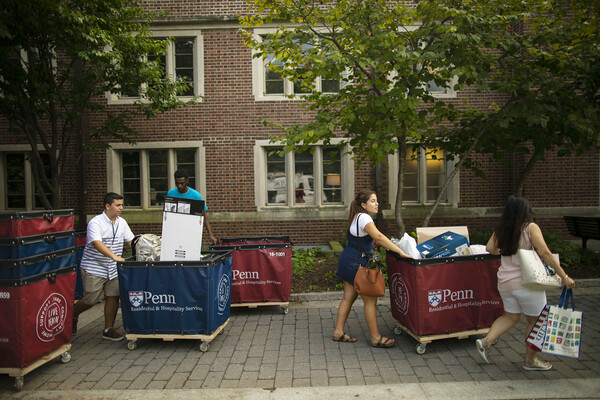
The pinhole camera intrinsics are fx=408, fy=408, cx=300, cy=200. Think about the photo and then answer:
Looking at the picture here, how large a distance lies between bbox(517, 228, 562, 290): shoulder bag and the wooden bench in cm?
589

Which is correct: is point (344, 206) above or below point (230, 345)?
above

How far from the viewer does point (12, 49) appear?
708 cm

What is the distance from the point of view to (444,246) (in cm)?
467

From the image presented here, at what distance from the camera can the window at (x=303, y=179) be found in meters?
11.4

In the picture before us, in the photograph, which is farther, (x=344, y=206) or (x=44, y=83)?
(x=344, y=206)

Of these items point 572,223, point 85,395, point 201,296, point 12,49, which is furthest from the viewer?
point 572,223

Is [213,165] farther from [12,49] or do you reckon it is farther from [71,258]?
[71,258]

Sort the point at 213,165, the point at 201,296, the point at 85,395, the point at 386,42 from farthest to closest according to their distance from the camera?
1. the point at 213,165
2. the point at 386,42
3. the point at 201,296
4. the point at 85,395

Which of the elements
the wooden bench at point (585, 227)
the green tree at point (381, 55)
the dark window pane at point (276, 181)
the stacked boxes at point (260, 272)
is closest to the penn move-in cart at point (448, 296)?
the stacked boxes at point (260, 272)

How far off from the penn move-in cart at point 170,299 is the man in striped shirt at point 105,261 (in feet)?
1.23

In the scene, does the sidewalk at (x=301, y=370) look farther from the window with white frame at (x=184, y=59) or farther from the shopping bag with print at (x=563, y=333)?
the window with white frame at (x=184, y=59)

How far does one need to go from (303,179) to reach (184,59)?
471 cm

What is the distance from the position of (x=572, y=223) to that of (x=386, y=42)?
22.0 ft

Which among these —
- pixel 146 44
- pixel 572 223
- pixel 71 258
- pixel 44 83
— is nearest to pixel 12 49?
pixel 44 83
